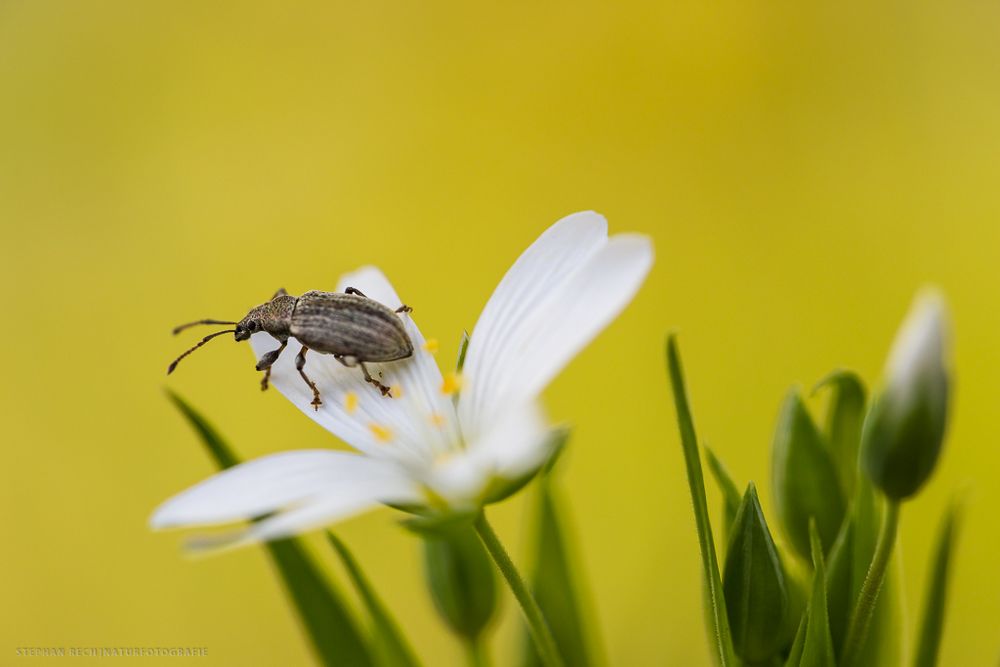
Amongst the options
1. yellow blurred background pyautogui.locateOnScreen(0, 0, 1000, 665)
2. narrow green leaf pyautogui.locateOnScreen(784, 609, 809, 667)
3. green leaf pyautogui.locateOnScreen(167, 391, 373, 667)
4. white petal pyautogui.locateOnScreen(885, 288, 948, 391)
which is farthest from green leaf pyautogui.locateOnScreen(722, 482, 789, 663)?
yellow blurred background pyautogui.locateOnScreen(0, 0, 1000, 665)

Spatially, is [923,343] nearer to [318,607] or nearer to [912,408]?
[912,408]

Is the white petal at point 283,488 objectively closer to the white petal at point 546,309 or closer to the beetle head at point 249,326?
the white petal at point 546,309

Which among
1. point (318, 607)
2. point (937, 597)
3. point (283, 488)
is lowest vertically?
point (937, 597)

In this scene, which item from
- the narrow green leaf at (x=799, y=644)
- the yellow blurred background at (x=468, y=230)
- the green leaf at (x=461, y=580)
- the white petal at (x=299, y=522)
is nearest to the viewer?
the white petal at (x=299, y=522)

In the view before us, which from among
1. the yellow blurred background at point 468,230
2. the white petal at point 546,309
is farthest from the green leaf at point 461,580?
the yellow blurred background at point 468,230

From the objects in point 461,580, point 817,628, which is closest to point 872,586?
→ point 817,628

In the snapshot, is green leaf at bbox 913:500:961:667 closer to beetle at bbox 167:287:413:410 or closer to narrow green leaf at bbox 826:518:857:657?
narrow green leaf at bbox 826:518:857:657
